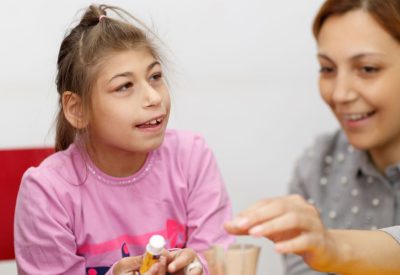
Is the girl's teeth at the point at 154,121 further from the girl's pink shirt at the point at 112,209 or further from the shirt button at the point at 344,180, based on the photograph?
the shirt button at the point at 344,180

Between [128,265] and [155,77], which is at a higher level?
[155,77]

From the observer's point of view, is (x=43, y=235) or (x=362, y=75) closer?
(x=43, y=235)

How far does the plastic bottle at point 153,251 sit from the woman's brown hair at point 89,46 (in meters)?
0.33

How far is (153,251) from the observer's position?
0.98 m

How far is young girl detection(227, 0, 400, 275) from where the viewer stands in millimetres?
1370

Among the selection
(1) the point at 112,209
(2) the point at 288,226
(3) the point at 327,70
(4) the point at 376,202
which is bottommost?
(4) the point at 376,202

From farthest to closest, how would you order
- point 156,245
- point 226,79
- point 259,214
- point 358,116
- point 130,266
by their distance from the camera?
point 226,79 < point 358,116 < point 130,266 < point 156,245 < point 259,214

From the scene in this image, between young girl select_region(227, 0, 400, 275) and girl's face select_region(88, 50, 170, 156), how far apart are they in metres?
0.29

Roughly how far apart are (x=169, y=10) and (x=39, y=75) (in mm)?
338

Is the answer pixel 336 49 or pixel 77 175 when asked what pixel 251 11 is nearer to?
pixel 336 49

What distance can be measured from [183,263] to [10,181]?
1.55 ft

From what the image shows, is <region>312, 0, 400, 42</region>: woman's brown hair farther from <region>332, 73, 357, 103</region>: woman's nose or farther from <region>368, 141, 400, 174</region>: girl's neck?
<region>368, 141, 400, 174</region>: girl's neck

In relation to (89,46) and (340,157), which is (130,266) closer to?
(89,46)

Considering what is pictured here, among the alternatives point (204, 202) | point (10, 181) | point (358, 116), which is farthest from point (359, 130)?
point (10, 181)
